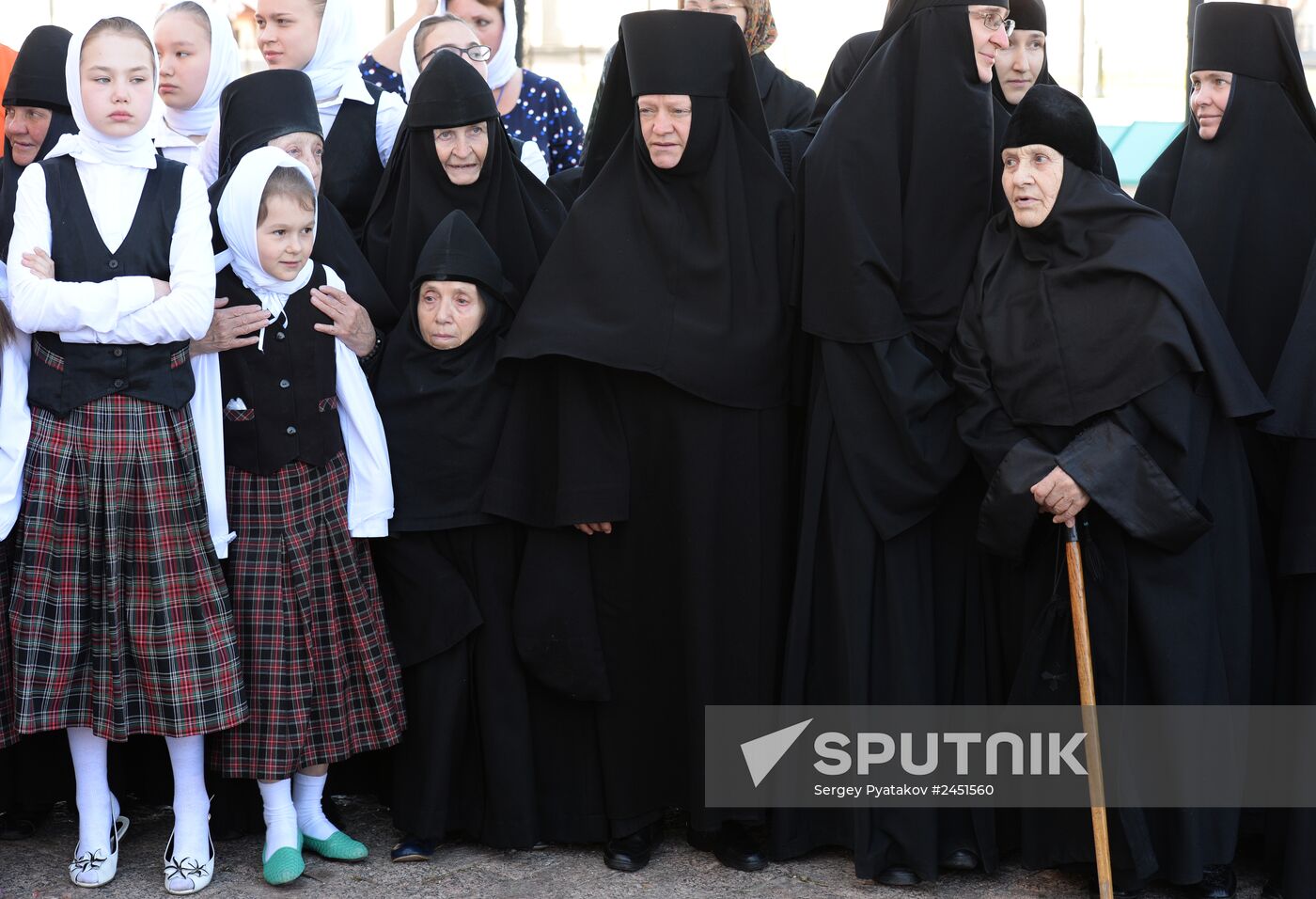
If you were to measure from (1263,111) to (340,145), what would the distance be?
2.72 meters

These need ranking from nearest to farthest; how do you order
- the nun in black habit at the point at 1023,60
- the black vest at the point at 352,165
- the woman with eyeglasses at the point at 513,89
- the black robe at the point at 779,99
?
the nun in black habit at the point at 1023,60 → the black vest at the point at 352,165 → the black robe at the point at 779,99 → the woman with eyeglasses at the point at 513,89

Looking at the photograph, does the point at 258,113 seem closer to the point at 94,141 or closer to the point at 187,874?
the point at 94,141

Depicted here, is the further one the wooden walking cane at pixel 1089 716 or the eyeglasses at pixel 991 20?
the eyeglasses at pixel 991 20

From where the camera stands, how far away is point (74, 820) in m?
4.14

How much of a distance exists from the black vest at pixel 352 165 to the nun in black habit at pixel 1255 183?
2.45 meters

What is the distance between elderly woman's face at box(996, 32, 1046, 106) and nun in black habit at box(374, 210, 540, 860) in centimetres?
164

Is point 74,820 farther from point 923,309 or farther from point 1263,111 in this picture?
point 1263,111

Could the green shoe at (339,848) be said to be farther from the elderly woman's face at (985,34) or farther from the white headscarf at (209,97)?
the elderly woman's face at (985,34)

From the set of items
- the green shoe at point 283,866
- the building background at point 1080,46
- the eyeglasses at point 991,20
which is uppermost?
the building background at point 1080,46

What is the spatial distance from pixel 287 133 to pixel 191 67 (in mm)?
699

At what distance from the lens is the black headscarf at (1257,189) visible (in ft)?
13.3

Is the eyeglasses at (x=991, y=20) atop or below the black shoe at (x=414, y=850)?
atop

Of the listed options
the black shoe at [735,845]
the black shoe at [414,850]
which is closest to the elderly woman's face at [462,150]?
the black shoe at [414,850]

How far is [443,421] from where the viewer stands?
12.8 feet
